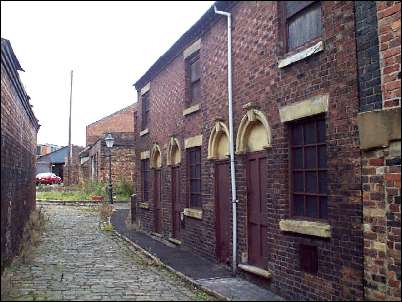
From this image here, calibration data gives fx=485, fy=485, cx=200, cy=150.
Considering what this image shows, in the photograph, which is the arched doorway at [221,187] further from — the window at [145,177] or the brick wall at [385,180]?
the window at [145,177]

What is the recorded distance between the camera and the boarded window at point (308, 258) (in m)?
6.93

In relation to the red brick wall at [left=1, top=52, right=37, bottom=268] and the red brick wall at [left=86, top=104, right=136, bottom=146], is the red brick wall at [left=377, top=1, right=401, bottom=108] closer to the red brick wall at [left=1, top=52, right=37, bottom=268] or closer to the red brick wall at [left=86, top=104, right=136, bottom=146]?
the red brick wall at [left=1, top=52, right=37, bottom=268]

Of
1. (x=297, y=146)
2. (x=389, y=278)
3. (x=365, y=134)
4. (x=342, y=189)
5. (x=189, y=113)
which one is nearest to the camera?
(x=389, y=278)

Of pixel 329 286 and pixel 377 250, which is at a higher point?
pixel 377 250

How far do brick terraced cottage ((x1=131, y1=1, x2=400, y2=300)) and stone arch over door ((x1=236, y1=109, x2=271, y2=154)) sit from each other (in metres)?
0.02

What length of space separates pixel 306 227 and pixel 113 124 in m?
40.9

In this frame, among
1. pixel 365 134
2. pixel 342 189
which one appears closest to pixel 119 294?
pixel 342 189

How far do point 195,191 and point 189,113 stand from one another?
1946mm

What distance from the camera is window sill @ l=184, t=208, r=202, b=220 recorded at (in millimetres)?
11272

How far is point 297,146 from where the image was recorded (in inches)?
296

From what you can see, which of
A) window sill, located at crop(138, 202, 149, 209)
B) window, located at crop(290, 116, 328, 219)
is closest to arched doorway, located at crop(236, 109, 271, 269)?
window, located at crop(290, 116, 328, 219)

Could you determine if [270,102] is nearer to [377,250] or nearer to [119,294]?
[377,250]

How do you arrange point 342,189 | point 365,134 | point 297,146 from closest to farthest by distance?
1. point 365,134
2. point 342,189
3. point 297,146

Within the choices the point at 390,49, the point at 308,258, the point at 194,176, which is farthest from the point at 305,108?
the point at 194,176
